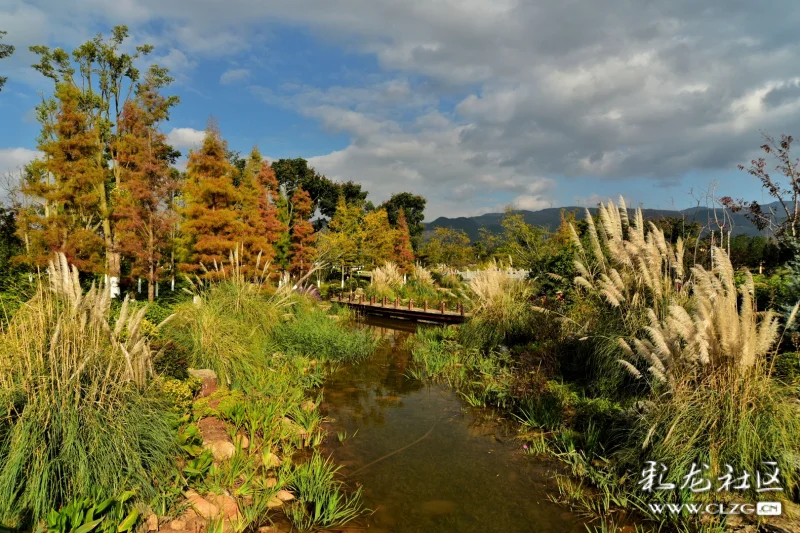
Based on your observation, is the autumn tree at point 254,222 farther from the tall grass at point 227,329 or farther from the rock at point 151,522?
the rock at point 151,522

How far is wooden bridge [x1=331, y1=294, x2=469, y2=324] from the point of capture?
15.7m

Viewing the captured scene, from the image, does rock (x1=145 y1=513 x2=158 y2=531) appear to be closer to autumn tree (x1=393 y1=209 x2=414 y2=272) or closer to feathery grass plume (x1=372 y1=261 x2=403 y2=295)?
feathery grass plume (x1=372 y1=261 x2=403 y2=295)

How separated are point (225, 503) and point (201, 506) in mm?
220

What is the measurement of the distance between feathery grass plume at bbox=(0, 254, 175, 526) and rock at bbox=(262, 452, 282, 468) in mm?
1110

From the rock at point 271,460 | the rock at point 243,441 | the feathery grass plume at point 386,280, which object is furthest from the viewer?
the feathery grass plume at point 386,280

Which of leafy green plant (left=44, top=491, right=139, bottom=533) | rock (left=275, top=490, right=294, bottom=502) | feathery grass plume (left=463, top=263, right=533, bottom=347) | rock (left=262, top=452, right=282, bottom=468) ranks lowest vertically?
rock (left=275, top=490, right=294, bottom=502)

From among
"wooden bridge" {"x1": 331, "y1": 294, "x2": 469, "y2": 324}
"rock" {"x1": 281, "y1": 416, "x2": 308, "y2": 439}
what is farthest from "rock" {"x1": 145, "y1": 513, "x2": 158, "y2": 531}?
"wooden bridge" {"x1": 331, "y1": 294, "x2": 469, "y2": 324}

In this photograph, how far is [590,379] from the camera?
21.0 feet

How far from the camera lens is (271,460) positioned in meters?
4.62

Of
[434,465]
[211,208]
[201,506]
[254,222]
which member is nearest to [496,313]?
[434,465]

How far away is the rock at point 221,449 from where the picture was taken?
4387 millimetres

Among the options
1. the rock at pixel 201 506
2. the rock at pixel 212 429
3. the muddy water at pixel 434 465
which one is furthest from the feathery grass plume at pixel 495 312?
the rock at pixel 201 506

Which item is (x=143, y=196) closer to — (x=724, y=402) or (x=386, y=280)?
(x=386, y=280)

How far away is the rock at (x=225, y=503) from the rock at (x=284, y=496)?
403 millimetres
